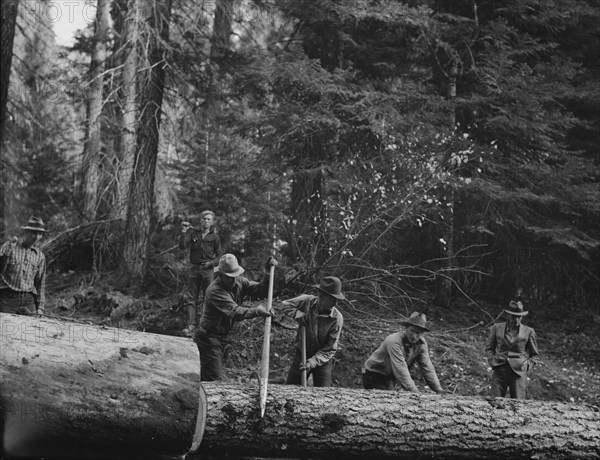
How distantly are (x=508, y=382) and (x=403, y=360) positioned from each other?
259cm

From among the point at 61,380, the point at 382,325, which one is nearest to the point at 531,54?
the point at 382,325

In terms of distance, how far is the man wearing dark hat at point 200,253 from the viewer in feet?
35.9

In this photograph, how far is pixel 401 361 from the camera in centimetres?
767

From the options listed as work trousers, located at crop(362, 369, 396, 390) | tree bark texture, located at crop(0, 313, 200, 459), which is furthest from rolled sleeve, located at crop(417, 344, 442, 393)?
tree bark texture, located at crop(0, 313, 200, 459)

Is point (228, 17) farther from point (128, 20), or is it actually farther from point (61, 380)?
point (61, 380)

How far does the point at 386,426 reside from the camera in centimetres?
639

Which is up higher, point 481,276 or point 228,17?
point 228,17

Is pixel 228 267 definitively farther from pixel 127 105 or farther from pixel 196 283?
pixel 127 105

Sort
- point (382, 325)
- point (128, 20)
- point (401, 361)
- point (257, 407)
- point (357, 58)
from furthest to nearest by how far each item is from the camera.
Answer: point (357, 58) → point (128, 20) → point (382, 325) → point (401, 361) → point (257, 407)

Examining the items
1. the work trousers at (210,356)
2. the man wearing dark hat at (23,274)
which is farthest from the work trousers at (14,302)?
the work trousers at (210,356)

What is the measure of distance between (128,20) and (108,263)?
5.07m

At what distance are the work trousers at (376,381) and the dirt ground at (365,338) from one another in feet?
5.28

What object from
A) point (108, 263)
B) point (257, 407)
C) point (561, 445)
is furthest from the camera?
point (108, 263)

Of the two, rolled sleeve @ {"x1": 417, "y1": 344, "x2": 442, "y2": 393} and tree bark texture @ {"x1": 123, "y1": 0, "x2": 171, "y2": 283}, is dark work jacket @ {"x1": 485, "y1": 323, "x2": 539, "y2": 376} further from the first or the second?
tree bark texture @ {"x1": 123, "y1": 0, "x2": 171, "y2": 283}
